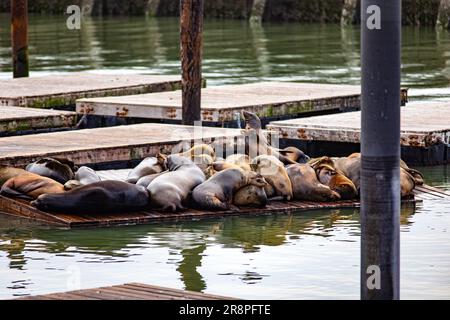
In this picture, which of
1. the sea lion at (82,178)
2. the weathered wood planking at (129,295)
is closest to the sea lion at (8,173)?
the sea lion at (82,178)

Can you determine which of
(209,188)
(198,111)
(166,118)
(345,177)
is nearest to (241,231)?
(209,188)

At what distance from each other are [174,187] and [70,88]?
7474 mm

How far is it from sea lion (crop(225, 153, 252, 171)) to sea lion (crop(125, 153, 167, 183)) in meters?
0.59

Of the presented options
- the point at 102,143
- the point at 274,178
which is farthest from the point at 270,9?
the point at 274,178

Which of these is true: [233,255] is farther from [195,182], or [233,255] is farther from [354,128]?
[354,128]

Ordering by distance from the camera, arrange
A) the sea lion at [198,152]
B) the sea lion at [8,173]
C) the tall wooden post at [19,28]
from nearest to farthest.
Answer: the sea lion at [8,173] < the sea lion at [198,152] < the tall wooden post at [19,28]

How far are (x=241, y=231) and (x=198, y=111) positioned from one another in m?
3.96

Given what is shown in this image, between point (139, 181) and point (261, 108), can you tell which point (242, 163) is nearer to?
point (139, 181)

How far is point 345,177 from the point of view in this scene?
1293cm

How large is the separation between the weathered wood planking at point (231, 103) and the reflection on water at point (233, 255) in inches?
174

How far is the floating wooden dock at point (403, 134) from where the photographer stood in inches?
575

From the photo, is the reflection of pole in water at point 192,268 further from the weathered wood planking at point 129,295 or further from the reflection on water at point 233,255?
the weathered wood planking at point 129,295

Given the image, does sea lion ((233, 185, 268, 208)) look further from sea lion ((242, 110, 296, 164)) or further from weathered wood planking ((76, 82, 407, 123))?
weathered wood planking ((76, 82, 407, 123))

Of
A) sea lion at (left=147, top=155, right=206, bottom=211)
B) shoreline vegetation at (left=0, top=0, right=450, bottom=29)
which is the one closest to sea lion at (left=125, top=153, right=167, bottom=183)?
sea lion at (left=147, top=155, right=206, bottom=211)
